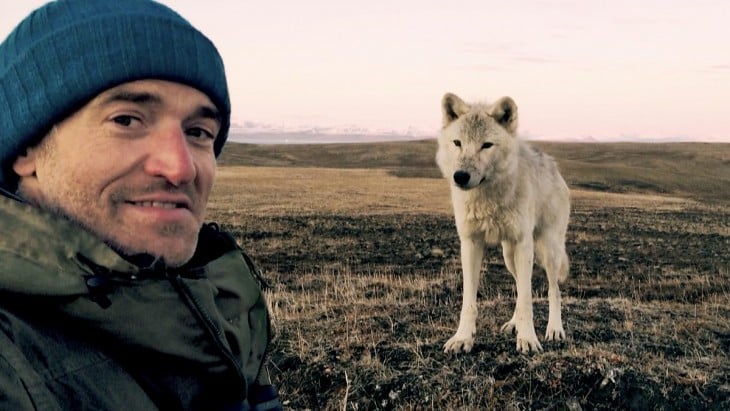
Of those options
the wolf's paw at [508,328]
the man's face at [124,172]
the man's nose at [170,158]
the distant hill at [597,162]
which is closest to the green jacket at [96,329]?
the man's face at [124,172]

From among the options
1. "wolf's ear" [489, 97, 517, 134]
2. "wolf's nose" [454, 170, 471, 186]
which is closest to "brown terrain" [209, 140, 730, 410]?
"wolf's nose" [454, 170, 471, 186]

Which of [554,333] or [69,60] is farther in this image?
[554,333]

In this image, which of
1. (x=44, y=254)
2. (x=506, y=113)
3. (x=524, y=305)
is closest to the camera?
(x=44, y=254)

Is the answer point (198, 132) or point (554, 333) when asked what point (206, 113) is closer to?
point (198, 132)

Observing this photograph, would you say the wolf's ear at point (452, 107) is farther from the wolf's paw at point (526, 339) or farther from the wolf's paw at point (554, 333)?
the wolf's paw at point (554, 333)

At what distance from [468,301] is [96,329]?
601 cm

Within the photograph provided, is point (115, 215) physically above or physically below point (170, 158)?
below

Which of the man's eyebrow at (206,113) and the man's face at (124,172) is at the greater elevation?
the man's eyebrow at (206,113)

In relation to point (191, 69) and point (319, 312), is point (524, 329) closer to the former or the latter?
→ point (319, 312)

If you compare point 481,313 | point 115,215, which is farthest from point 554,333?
point 115,215

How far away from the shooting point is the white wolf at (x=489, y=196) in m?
6.94

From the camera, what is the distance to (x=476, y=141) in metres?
7.04

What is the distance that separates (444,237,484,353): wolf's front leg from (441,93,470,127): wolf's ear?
154cm

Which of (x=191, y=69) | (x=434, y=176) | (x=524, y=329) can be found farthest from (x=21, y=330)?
(x=434, y=176)
